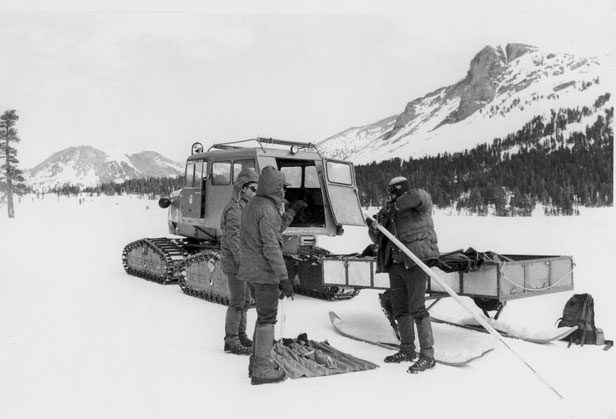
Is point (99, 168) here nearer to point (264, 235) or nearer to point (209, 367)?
point (209, 367)

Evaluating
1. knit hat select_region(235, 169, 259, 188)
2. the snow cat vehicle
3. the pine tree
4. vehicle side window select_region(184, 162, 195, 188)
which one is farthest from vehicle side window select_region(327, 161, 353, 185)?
the pine tree

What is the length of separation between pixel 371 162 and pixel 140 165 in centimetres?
2132

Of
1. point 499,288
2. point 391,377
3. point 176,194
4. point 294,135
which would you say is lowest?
point 391,377

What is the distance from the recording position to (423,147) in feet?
170

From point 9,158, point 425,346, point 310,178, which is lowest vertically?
point 425,346

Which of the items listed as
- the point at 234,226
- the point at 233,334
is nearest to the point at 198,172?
the point at 234,226

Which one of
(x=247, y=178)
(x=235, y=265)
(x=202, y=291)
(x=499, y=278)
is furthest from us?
(x=202, y=291)

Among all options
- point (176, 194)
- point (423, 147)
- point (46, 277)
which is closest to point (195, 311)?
point (176, 194)

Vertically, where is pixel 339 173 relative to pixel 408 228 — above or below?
above

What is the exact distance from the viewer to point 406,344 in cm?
625

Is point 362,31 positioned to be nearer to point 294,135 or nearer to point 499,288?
point 294,135

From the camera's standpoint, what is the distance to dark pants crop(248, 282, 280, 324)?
547 centimetres

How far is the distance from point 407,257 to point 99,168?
2827cm

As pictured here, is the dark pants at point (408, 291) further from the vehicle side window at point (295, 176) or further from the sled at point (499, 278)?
the vehicle side window at point (295, 176)
